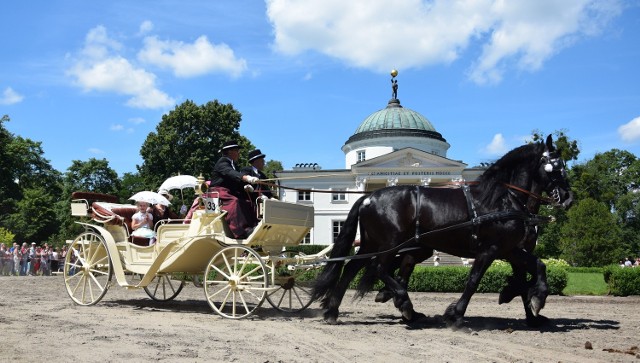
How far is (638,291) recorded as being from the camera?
15375 millimetres

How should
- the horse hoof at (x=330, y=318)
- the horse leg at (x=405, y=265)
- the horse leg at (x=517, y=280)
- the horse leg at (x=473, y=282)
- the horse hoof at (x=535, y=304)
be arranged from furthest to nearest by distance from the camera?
the horse leg at (x=405, y=265), the horse hoof at (x=330, y=318), the horse leg at (x=517, y=280), the horse hoof at (x=535, y=304), the horse leg at (x=473, y=282)

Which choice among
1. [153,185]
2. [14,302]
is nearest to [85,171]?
[153,185]

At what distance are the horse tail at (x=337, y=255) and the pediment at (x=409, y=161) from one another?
4730 centimetres

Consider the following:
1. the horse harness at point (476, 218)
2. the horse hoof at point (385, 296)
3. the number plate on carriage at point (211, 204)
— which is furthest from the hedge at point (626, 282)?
the number plate on carriage at point (211, 204)

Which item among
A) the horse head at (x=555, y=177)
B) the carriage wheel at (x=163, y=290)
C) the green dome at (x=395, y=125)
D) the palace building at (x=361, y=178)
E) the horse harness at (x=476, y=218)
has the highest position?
the green dome at (x=395, y=125)

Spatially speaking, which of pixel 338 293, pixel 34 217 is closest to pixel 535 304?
pixel 338 293

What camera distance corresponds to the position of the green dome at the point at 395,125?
62.5 meters

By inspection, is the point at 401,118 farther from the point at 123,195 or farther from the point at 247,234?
the point at 247,234

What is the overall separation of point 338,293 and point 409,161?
49174 mm

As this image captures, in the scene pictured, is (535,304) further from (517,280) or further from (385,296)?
(385,296)

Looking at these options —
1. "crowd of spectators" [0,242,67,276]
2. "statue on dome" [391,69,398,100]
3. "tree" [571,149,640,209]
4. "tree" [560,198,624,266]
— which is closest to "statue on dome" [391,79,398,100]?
"statue on dome" [391,69,398,100]

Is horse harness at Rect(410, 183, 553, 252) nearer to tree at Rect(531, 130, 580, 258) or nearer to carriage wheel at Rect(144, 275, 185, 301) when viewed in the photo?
carriage wheel at Rect(144, 275, 185, 301)

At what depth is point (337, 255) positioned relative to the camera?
895cm

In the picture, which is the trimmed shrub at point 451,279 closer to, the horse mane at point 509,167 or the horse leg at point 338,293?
the horse leg at point 338,293
